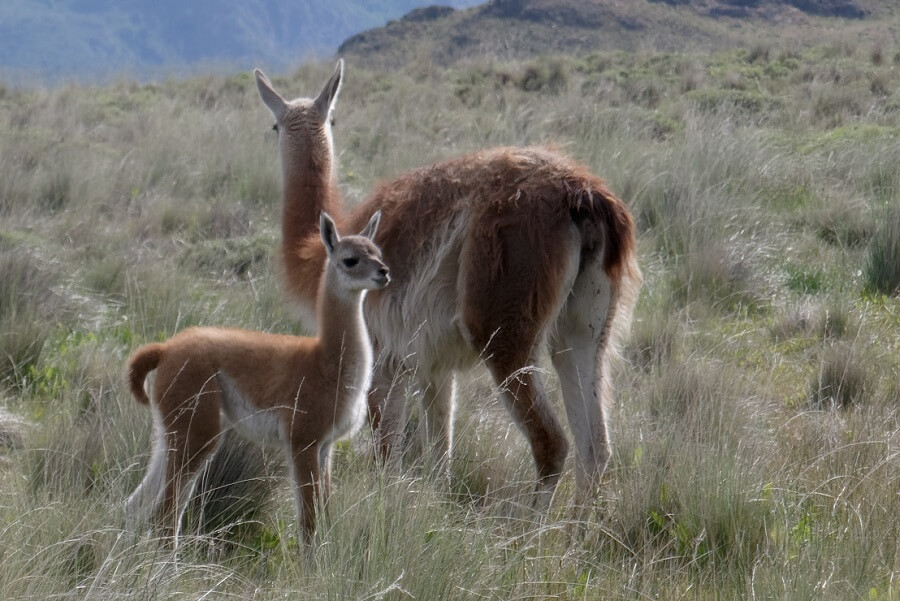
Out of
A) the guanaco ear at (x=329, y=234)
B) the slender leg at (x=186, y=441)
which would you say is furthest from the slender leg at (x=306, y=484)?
the guanaco ear at (x=329, y=234)

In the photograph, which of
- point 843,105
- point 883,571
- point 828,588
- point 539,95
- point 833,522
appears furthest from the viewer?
point 539,95

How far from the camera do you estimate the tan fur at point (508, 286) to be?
178 inches

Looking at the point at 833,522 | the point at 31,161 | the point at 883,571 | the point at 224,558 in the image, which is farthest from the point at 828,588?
the point at 31,161

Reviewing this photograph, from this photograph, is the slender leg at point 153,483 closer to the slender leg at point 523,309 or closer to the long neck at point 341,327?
the long neck at point 341,327

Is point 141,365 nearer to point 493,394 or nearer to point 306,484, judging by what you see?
point 306,484

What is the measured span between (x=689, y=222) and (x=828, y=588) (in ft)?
19.1

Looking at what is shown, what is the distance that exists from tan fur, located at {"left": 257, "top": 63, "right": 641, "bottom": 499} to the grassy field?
29 cm

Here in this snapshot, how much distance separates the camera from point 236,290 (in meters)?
8.05

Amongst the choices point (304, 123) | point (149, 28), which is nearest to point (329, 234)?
point (304, 123)

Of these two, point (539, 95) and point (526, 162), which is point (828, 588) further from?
point (539, 95)

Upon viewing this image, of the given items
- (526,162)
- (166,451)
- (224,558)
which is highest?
(526,162)

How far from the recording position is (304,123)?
596cm

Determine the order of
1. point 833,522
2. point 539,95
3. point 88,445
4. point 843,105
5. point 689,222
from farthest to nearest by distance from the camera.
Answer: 1. point 539,95
2. point 843,105
3. point 689,222
4. point 88,445
5. point 833,522

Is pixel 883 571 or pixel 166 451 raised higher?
pixel 166 451
